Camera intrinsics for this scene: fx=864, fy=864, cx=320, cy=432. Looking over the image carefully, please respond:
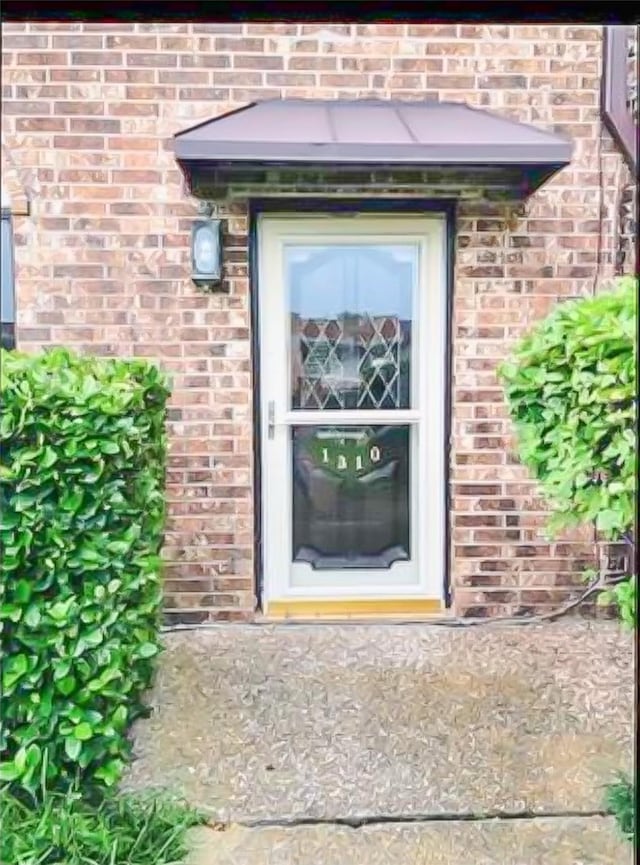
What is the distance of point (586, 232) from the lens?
3.49m

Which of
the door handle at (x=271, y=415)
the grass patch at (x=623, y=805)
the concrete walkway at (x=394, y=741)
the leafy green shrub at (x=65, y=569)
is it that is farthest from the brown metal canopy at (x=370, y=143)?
the grass patch at (x=623, y=805)

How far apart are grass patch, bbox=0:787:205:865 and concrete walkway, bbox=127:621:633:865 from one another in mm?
114

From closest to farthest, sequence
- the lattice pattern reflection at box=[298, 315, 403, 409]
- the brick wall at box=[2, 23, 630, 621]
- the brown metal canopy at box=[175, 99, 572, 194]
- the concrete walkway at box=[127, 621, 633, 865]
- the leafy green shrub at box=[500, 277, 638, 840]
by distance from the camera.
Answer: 1. the leafy green shrub at box=[500, 277, 638, 840]
2. the concrete walkway at box=[127, 621, 633, 865]
3. the brown metal canopy at box=[175, 99, 572, 194]
4. the brick wall at box=[2, 23, 630, 621]
5. the lattice pattern reflection at box=[298, 315, 403, 409]

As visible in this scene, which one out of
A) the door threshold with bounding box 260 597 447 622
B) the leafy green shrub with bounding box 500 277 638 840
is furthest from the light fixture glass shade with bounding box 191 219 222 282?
the leafy green shrub with bounding box 500 277 638 840

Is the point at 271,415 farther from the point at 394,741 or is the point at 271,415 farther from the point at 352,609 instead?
the point at 394,741

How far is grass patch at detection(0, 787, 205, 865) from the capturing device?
6.81ft

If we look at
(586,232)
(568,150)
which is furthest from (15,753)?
(586,232)

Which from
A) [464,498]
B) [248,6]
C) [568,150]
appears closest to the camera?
[248,6]

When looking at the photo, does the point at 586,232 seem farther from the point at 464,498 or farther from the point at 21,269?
the point at 21,269

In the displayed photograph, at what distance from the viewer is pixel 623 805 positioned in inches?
84.2

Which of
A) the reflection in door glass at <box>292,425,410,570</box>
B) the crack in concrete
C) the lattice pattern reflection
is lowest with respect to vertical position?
the crack in concrete

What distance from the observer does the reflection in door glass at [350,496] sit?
12.0ft

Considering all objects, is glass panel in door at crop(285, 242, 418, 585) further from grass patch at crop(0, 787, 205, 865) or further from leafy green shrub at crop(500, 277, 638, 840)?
grass patch at crop(0, 787, 205, 865)

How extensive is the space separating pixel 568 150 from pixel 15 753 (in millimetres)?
2544
